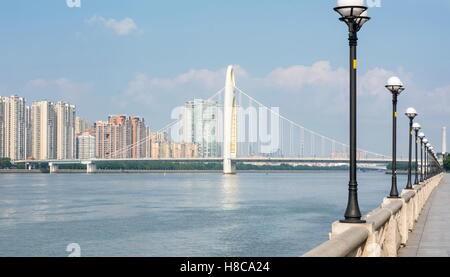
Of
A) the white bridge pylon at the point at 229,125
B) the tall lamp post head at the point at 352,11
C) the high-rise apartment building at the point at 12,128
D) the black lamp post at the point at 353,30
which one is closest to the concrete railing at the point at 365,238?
the black lamp post at the point at 353,30

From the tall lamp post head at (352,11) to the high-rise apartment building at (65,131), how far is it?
168 metres

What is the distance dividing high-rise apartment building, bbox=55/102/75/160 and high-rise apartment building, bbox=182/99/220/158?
1686 inches

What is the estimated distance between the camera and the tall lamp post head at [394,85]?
53.9ft

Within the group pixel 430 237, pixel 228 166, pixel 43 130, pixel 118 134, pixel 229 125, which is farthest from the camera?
pixel 118 134

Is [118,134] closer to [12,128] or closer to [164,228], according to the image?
[12,128]

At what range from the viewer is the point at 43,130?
174 metres

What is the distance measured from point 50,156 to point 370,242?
169020 millimetres

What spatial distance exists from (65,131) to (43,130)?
6931 millimetres

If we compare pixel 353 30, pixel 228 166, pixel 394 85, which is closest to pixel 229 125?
pixel 228 166

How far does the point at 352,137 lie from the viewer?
8.80 meters

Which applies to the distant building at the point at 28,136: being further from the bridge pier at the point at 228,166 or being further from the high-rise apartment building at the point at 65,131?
the bridge pier at the point at 228,166

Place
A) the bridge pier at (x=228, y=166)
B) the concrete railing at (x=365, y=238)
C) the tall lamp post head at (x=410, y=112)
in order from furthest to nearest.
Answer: the bridge pier at (x=228, y=166)
the tall lamp post head at (x=410, y=112)
the concrete railing at (x=365, y=238)
